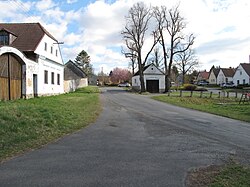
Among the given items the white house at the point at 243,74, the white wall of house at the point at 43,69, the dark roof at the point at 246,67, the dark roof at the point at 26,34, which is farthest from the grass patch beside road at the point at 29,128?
the dark roof at the point at 246,67

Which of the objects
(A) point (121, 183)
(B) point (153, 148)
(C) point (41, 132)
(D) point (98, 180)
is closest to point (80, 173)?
(D) point (98, 180)

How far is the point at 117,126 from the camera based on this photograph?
12531 mm

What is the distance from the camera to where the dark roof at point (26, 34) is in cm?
2800

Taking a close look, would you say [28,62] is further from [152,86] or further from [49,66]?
[152,86]

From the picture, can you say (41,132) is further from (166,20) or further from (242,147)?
(166,20)

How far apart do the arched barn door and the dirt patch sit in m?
17.4

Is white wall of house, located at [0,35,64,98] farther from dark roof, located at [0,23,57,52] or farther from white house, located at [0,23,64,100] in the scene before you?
dark roof, located at [0,23,57,52]

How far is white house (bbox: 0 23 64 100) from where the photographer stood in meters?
21.5

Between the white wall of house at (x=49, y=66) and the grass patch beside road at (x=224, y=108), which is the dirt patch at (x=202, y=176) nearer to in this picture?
the grass patch beside road at (x=224, y=108)

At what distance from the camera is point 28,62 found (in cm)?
2519

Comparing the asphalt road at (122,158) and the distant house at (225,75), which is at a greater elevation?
the distant house at (225,75)

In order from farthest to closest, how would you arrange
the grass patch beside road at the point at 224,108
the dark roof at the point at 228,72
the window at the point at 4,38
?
the dark roof at the point at 228,72 → the window at the point at 4,38 → the grass patch beside road at the point at 224,108

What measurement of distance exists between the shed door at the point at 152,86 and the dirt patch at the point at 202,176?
1957 inches

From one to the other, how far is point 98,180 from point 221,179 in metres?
2.28
